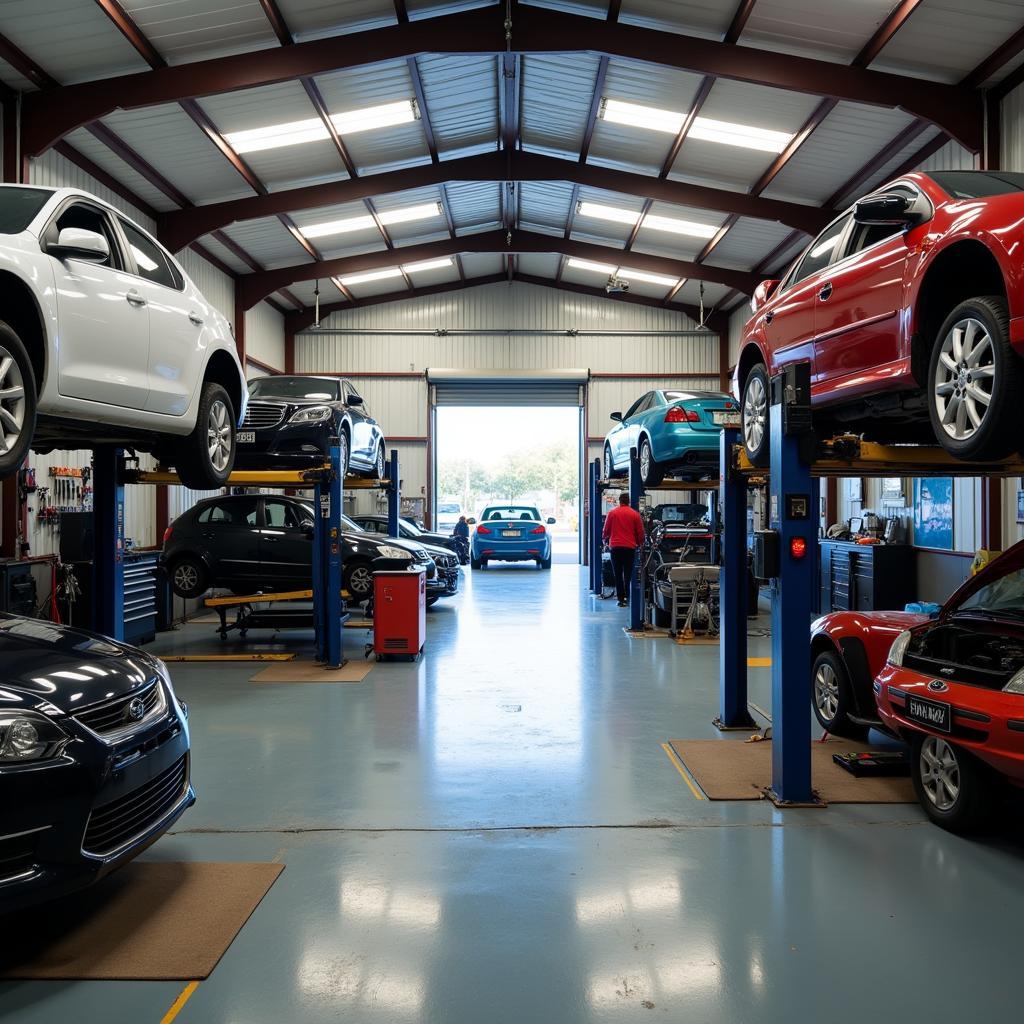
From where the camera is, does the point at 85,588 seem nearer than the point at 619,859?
No

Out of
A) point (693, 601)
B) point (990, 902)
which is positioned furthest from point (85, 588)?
point (990, 902)

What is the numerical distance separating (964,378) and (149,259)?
3.97m

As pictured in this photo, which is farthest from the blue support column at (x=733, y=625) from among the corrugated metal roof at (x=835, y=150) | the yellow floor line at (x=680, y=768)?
the corrugated metal roof at (x=835, y=150)

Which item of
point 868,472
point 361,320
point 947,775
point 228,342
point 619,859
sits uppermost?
point 361,320

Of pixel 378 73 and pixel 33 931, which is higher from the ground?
pixel 378 73

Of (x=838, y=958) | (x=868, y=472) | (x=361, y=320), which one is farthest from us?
(x=361, y=320)

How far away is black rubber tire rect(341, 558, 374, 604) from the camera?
989 cm

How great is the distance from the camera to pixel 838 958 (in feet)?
9.16

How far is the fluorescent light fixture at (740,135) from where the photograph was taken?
34.3 feet

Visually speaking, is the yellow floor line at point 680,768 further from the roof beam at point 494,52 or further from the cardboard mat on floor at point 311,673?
the roof beam at point 494,52

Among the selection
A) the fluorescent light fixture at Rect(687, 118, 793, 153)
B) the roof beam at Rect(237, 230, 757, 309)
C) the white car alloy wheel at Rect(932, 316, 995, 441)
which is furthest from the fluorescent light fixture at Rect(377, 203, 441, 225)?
the white car alloy wheel at Rect(932, 316, 995, 441)

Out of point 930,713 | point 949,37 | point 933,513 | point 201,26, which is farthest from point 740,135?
point 930,713

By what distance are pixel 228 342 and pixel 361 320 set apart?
14.5 metres

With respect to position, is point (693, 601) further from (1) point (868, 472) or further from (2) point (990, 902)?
(2) point (990, 902)
